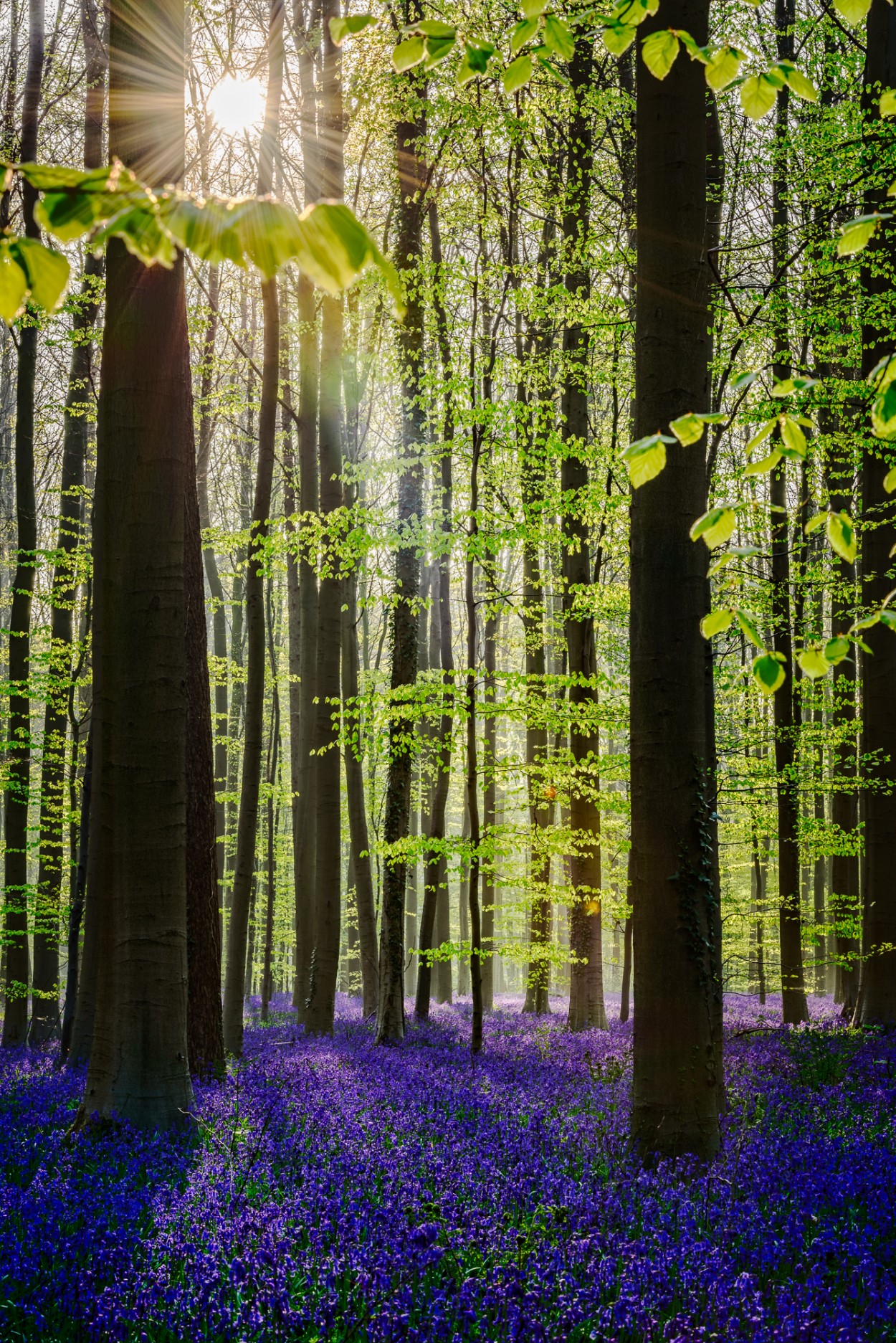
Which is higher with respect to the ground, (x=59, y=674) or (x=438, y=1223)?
(x=59, y=674)

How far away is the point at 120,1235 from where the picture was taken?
3.70m

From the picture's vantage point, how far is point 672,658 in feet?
17.7

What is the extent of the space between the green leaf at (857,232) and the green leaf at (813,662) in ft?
2.98

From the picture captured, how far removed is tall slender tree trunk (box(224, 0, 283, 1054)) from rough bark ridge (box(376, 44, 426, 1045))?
1.64 metres

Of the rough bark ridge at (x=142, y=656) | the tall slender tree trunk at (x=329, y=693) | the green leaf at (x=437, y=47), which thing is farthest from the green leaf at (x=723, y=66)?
the tall slender tree trunk at (x=329, y=693)

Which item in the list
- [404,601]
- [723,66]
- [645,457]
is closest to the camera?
[645,457]

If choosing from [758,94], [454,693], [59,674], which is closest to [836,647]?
[758,94]

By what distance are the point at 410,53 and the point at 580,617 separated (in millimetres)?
9343

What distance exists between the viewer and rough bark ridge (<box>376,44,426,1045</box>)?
10.7m

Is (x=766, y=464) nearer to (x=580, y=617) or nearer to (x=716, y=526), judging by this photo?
(x=716, y=526)

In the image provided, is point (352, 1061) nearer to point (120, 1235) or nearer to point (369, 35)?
point (120, 1235)

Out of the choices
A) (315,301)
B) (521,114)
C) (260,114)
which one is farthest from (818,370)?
(260,114)

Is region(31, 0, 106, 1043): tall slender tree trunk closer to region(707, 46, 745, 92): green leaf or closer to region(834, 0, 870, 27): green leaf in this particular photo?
region(707, 46, 745, 92): green leaf

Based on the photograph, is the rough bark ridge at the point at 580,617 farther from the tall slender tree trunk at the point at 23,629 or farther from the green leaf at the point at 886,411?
the green leaf at the point at 886,411
